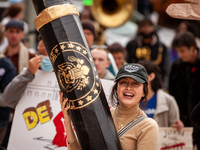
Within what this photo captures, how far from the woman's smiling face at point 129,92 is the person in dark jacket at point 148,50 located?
397 cm

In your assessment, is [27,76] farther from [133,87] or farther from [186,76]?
[186,76]

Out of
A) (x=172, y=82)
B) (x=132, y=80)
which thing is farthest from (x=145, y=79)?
(x=172, y=82)

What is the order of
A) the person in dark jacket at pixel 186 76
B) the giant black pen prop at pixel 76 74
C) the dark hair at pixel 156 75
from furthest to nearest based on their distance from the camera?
1. the person in dark jacket at pixel 186 76
2. the dark hair at pixel 156 75
3. the giant black pen prop at pixel 76 74

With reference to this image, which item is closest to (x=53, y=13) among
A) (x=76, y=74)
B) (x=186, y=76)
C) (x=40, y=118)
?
(x=76, y=74)

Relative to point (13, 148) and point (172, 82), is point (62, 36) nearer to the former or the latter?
point (13, 148)

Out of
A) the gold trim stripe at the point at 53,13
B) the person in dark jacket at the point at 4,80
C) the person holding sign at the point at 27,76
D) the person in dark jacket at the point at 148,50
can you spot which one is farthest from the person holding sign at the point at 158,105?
the person in dark jacket at the point at 148,50

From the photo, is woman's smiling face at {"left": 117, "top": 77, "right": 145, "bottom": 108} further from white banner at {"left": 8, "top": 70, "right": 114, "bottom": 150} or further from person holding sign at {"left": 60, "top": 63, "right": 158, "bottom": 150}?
white banner at {"left": 8, "top": 70, "right": 114, "bottom": 150}

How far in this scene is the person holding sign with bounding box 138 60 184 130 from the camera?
3.63 metres

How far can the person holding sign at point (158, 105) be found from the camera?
143 inches

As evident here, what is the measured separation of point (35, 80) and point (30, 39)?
5.34 m

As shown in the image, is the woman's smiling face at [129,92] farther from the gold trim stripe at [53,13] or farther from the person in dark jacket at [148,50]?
the person in dark jacket at [148,50]

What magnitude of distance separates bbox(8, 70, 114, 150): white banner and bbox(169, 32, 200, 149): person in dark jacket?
5.51 ft

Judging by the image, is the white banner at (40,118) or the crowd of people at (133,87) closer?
the crowd of people at (133,87)

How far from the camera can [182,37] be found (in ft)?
13.9
